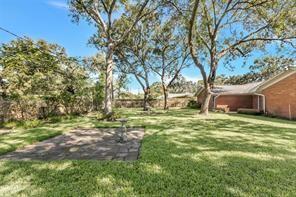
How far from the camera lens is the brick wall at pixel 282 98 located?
1516cm

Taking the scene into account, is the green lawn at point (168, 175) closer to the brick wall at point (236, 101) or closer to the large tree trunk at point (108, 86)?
the large tree trunk at point (108, 86)

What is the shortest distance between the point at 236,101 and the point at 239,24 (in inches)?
423

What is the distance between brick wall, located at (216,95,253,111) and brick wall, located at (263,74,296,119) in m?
5.82

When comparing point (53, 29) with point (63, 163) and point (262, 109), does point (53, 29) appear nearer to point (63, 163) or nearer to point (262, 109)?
point (63, 163)

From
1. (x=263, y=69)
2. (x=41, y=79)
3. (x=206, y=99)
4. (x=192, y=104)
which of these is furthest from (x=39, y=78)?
(x=263, y=69)

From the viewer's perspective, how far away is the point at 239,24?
52.9ft

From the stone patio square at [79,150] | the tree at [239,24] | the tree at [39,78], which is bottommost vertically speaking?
the stone patio square at [79,150]

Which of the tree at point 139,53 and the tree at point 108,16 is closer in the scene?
the tree at point 108,16

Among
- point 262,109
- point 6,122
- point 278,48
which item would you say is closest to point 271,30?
point 278,48

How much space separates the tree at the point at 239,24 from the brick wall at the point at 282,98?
117 inches

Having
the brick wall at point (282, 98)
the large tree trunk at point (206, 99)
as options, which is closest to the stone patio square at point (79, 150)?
the large tree trunk at point (206, 99)

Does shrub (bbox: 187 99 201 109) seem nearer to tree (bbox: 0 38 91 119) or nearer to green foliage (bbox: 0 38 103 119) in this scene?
green foliage (bbox: 0 38 103 119)

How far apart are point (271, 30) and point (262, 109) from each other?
7.17 metres

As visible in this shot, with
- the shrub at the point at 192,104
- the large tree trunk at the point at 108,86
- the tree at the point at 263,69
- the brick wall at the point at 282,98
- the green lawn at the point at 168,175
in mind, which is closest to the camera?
the green lawn at the point at 168,175
